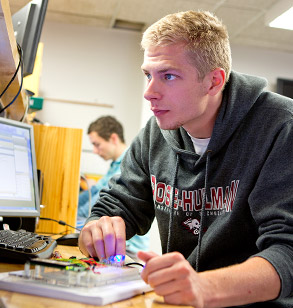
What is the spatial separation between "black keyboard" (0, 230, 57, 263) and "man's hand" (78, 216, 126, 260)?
0.09 m

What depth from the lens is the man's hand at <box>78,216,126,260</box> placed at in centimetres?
103

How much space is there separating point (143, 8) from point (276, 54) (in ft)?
6.08

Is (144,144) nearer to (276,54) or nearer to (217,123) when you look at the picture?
(217,123)

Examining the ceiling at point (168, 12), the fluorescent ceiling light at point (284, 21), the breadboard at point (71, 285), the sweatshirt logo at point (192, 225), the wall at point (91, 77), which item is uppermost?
the ceiling at point (168, 12)

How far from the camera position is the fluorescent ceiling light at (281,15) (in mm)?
3824

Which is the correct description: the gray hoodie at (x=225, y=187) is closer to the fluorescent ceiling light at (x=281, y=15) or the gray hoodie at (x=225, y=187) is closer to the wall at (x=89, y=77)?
the fluorescent ceiling light at (x=281, y=15)

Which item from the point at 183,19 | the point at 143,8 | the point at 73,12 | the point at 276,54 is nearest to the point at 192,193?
the point at 183,19

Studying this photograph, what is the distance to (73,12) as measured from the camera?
4.64m

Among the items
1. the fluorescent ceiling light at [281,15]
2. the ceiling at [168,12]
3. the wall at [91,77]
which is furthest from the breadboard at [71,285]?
the wall at [91,77]

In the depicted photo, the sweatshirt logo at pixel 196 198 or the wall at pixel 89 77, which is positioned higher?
the wall at pixel 89 77

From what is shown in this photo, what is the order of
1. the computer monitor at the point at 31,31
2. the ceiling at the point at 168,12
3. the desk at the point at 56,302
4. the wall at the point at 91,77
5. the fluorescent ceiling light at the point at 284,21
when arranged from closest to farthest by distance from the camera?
the desk at the point at 56,302 < the computer monitor at the point at 31,31 < the fluorescent ceiling light at the point at 284,21 < the ceiling at the point at 168,12 < the wall at the point at 91,77

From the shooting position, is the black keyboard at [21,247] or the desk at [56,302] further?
the black keyboard at [21,247]

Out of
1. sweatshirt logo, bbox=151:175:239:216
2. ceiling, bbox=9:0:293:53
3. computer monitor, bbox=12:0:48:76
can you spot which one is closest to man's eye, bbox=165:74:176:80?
sweatshirt logo, bbox=151:175:239:216

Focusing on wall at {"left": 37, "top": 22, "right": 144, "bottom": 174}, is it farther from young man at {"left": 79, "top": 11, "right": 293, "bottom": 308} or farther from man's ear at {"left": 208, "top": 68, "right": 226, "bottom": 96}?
man's ear at {"left": 208, "top": 68, "right": 226, "bottom": 96}
